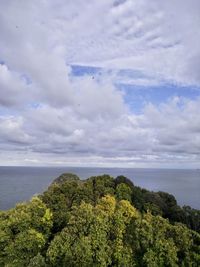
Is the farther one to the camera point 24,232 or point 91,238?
point 24,232

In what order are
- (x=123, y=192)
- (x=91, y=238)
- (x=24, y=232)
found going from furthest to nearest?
(x=123, y=192) < (x=24, y=232) < (x=91, y=238)

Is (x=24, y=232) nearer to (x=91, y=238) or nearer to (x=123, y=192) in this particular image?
(x=91, y=238)

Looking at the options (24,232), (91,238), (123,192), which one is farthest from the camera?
(123,192)

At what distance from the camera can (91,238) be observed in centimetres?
2855

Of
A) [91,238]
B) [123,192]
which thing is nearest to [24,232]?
[91,238]

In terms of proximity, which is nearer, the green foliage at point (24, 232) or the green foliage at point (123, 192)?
the green foliage at point (24, 232)

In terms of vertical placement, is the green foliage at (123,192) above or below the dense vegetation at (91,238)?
above

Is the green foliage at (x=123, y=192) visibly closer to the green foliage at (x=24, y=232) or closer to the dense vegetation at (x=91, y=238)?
the dense vegetation at (x=91, y=238)

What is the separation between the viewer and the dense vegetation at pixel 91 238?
27.7m

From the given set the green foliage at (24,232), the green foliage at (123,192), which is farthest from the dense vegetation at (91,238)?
the green foliage at (123,192)

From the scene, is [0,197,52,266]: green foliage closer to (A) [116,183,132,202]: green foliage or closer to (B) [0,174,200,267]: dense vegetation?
(B) [0,174,200,267]: dense vegetation

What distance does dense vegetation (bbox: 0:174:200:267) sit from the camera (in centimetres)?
2769

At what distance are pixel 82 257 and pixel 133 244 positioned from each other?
5282mm

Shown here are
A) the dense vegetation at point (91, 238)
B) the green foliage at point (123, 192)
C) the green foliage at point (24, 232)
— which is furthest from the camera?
the green foliage at point (123, 192)
